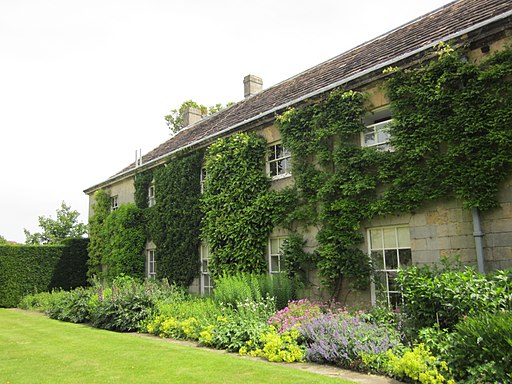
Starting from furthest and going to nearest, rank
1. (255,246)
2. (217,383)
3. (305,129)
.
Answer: (255,246), (305,129), (217,383)

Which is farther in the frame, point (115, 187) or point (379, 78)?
point (115, 187)

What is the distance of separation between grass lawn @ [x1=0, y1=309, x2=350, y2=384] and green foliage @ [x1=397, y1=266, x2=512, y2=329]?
2147 mm

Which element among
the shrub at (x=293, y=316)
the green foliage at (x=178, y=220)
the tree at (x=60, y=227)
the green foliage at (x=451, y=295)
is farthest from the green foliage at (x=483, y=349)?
the tree at (x=60, y=227)

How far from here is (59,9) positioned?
636 cm

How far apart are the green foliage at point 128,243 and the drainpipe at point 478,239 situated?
14.3 m

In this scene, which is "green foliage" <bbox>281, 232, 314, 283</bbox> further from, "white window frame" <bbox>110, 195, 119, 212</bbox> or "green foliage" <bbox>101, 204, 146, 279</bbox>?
"white window frame" <bbox>110, 195, 119, 212</bbox>

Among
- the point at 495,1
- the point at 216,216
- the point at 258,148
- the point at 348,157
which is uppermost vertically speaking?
the point at 495,1

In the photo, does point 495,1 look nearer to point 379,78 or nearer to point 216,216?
point 379,78

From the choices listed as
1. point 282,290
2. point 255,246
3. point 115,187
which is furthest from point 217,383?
point 115,187

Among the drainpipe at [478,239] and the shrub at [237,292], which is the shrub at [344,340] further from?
the shrub at [237,292]

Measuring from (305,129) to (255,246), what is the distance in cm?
389

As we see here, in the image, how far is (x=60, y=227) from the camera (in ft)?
151

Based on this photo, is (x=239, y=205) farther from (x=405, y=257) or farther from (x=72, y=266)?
(x=72, y=266)

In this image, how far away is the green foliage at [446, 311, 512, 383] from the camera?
4863 millimetres
